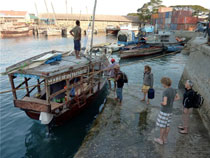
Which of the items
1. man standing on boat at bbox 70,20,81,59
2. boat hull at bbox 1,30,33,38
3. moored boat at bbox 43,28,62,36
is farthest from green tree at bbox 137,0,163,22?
man standing on boat at bbox 70,20,81,59

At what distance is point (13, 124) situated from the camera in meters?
8.29

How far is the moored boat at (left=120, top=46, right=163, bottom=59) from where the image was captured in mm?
24141

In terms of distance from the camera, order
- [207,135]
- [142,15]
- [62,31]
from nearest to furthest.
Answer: [207,135], [62,31], [142,15]

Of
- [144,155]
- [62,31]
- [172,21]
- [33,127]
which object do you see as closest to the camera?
[144,155]

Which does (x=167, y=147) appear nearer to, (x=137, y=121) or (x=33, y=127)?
(x=137, y=121)

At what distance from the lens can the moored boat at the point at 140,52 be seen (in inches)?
950

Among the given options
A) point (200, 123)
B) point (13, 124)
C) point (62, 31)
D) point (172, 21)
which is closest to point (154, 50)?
point (200, 123)

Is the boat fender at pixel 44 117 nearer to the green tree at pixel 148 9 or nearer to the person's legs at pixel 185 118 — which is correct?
the person's legs at pixel 185 118

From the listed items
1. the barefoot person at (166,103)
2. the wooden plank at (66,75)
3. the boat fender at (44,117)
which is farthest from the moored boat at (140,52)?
the barefoot person at (166,103)

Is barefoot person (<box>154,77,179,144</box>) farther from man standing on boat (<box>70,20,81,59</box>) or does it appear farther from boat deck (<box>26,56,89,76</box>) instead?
man standing on boat (<box>70,20,81,59</box>)

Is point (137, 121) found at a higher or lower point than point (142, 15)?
lower

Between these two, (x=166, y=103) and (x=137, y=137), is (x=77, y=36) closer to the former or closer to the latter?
(x=137, y=137)

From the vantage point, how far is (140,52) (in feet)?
81.9

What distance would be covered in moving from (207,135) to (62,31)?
59.8 m
